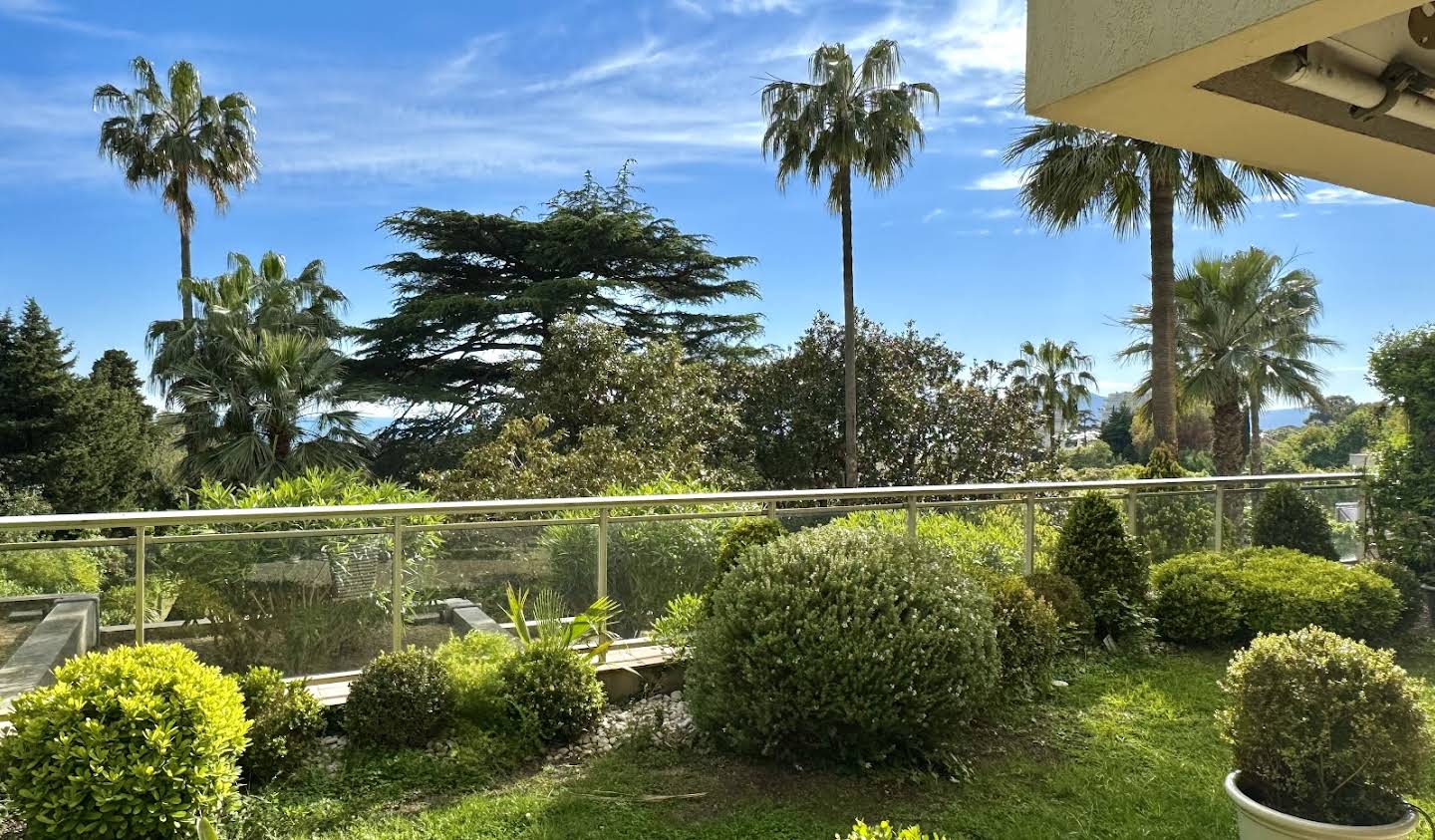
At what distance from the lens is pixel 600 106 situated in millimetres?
32812

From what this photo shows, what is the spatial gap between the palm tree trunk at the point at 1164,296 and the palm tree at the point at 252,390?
14885mm

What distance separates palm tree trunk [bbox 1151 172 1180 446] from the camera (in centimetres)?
1324

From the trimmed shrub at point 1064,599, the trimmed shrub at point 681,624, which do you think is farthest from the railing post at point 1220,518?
the trimmed shrub at point 681,624

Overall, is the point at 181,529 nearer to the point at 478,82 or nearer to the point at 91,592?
the point at 91,592

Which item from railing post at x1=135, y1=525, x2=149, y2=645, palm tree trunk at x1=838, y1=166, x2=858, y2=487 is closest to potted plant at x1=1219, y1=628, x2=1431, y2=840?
railing post at x1=135, y1=525, x2=149, y2=645

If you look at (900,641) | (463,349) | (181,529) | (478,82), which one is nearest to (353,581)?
(181,529)

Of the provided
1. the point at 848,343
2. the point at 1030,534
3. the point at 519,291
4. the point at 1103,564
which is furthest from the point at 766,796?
the point at 519,291

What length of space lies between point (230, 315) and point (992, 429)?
18.0 meters

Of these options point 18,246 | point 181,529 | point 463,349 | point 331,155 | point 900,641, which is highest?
point 331,155

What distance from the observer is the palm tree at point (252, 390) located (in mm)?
18125

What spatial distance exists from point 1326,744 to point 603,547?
11.6 feet

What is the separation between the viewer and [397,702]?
420cm

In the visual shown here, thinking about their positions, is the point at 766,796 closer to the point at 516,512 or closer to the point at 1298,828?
the point at 1298,828

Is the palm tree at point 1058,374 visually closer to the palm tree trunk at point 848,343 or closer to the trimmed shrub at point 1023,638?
the palm tree trunk at point 848,343
